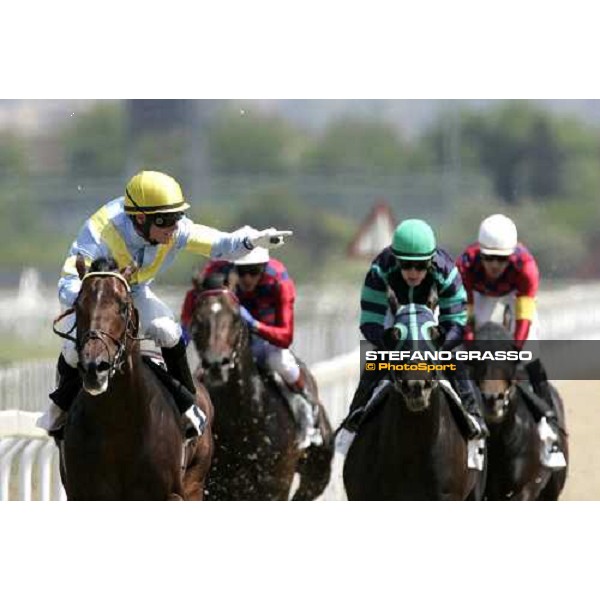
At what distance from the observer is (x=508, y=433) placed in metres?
7.77

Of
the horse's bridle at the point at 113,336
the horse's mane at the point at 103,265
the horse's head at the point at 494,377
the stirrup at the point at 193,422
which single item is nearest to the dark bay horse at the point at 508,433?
the horse's head at the point at 494,377

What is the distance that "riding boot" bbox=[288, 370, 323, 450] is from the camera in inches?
319

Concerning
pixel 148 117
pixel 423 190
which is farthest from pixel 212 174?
pixel 423 190

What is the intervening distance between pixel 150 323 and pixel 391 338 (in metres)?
0.92

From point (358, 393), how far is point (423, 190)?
65.8 inches

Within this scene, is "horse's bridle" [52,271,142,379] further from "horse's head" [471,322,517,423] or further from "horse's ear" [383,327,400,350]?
"horse's head" [471,322,517,423]

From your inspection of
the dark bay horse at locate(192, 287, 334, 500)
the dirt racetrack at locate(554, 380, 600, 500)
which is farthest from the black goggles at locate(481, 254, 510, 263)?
the dark bay horse at locate(192, 287, 334, 500)

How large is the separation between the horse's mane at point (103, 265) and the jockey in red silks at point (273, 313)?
211cm

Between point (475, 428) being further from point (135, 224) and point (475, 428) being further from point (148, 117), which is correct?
point (148, 117)

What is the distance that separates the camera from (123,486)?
20.0 ft

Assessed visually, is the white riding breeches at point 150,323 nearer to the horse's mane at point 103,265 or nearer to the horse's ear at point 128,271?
the horse's ear at point 128,271

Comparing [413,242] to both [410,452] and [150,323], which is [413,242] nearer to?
[410,452]

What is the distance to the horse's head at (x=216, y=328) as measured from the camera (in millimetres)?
7277

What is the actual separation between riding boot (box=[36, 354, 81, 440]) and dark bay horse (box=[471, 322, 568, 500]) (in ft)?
6.70
